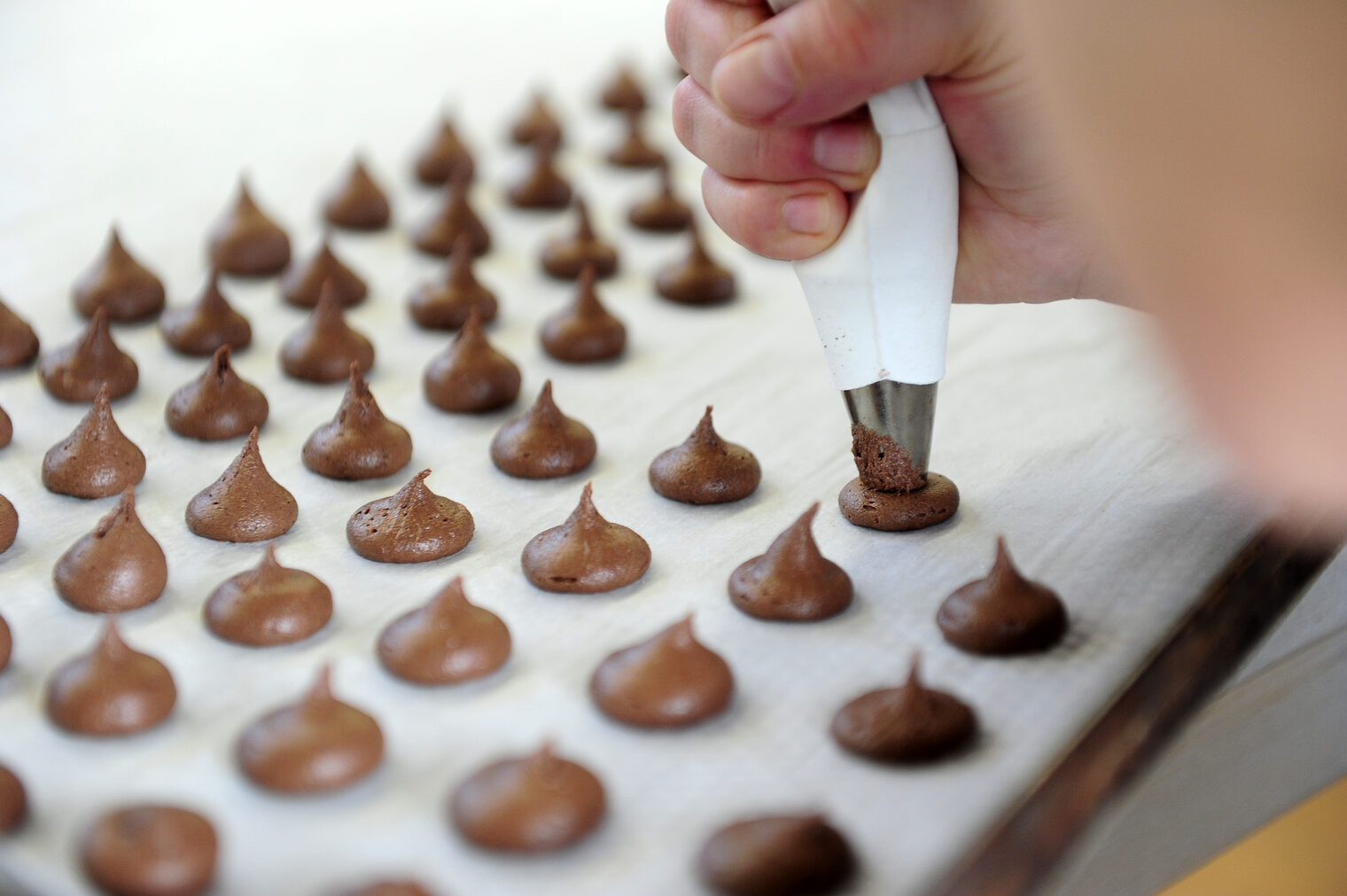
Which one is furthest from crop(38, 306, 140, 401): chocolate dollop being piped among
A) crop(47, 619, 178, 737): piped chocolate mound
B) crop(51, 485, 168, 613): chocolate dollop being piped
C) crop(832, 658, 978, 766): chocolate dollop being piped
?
crop(832, 658, 978, 766): chocolate dollop being piped

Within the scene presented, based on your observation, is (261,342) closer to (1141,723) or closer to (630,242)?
(630,242)

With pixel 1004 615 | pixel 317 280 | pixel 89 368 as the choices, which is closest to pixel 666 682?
A: pixel 1004 615

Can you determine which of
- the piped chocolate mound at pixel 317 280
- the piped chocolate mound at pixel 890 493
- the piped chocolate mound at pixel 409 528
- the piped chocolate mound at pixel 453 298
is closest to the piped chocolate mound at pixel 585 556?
the piped chocolate mound at pixel 409 528

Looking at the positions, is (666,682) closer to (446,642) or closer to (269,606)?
(446,642)

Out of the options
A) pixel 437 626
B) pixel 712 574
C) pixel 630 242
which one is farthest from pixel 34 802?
pixel 630 242

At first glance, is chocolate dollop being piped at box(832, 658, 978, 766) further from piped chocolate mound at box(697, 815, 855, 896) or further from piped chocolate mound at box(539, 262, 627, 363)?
piped chocolate mound at box(539, 262, 627, 363)

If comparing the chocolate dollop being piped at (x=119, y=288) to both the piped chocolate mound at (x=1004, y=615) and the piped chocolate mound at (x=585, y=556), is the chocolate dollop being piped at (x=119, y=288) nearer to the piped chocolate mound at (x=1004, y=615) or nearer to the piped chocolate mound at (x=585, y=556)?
the piped chocolate mound at (x=585, y=556)
